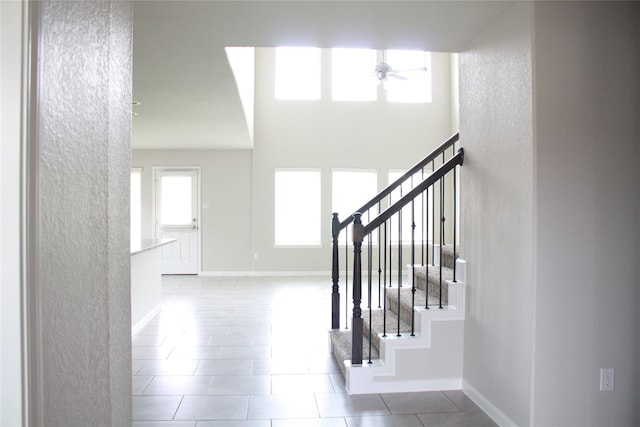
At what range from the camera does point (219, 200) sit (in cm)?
851

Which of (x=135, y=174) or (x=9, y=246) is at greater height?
(x=135, y=174)

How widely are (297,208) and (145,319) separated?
4119mm

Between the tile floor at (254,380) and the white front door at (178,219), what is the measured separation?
2.96 meters

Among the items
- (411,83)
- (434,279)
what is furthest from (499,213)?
(411,83)

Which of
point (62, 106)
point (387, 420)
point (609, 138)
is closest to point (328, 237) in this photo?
point (387, 420)

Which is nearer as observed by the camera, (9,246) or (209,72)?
(9,246)

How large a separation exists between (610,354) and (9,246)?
2.63 m

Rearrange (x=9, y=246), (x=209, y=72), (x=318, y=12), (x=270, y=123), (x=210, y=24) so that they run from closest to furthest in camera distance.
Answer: (x=9, y=246) < (x=318, y=12) < (x=210, y=24) < (x=209, y=72) < (x=270, y=123)

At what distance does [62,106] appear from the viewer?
124 centimetres

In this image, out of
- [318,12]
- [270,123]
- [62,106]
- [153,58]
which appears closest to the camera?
[62,106]

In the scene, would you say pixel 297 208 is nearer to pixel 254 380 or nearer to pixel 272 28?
pixel 254 380

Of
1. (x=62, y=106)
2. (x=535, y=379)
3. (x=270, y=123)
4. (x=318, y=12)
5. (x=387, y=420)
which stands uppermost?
(x=270, y=123)

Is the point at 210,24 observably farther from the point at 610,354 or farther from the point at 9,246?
the point at 610,354

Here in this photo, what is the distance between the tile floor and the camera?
274 cm
